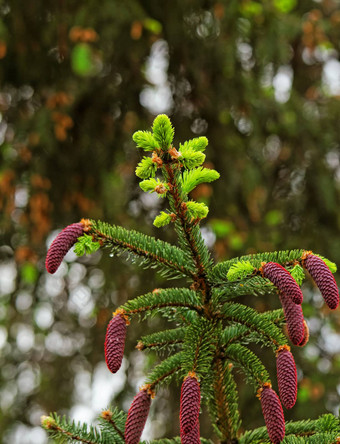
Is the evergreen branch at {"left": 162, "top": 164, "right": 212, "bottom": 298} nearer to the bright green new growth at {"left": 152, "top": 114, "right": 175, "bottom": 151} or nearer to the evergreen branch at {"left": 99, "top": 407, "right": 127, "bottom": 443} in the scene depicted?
the bright green new growth at {"left": 152, "top": 114, "right": 175, "bottom": 151}

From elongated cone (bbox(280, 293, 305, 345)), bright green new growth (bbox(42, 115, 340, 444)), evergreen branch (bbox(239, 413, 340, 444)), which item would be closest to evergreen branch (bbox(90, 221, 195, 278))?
bright green new growth (bbox(42, 115, 340, 444))

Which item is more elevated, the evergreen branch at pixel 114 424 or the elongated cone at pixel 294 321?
the elongated cone at pixel 294 321

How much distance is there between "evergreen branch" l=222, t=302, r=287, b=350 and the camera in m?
Result: 0.93

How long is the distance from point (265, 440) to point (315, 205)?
9.35 feet

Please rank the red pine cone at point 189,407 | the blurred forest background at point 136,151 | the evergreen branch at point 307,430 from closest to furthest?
the red pine cone at point 189,407 < the evergreen branch at point 307,430 < the blurred forest background at point 136,151

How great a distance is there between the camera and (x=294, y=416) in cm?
342

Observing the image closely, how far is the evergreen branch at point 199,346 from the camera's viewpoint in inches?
35.8

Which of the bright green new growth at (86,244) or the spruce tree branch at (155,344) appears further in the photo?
the spruce tree branch at (155,344)

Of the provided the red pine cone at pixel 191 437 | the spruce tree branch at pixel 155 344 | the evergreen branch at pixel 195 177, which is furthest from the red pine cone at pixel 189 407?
the evergreen branch at pixel 195 177

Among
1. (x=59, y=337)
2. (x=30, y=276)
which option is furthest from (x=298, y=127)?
(x=59, y=337)

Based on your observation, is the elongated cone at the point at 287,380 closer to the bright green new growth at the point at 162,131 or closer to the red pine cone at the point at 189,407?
the red pine cone at the point at 189,407

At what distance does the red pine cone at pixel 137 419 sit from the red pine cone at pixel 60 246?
25 centimetres

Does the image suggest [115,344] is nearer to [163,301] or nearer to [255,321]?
[163,301]

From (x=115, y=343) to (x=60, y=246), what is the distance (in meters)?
0.18
